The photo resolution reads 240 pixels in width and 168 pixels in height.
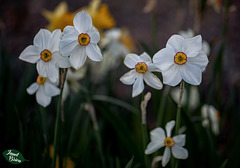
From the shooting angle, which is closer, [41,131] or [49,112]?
[41,131]

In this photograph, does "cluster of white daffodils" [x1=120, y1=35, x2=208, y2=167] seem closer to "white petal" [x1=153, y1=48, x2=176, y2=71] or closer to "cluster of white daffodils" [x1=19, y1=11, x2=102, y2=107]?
"white petal" [x1=153, y1=48, x2=176, y2=71]

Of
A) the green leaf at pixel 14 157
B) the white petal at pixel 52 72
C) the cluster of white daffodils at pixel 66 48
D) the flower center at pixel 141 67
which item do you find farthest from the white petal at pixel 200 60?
the green leaf at pixel 14 157

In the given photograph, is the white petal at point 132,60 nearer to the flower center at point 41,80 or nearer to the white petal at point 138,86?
the white petal at point 138,86

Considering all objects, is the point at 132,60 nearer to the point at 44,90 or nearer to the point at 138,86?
the point at 138,86

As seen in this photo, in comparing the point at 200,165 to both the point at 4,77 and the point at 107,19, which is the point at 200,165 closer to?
the point at 107,19

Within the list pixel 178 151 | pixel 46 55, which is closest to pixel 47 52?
pixel 46 55

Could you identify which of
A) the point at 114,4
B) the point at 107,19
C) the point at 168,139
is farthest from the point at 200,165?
the point at 114,4

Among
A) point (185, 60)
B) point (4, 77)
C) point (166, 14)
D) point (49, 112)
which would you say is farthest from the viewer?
point (166, 14)

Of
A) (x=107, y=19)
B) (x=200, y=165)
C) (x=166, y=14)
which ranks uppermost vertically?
(x=166, y=14)
